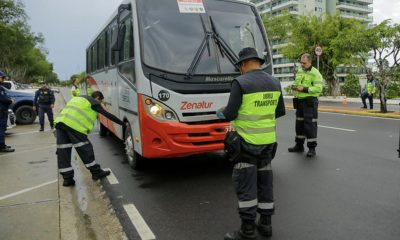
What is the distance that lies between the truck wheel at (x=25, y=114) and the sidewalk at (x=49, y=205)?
26.5ft

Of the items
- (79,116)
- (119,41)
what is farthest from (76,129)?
(119,41)

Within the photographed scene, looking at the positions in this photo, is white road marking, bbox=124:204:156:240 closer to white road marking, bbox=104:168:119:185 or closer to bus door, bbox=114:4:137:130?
white road marking, bbox=104:168:119:185

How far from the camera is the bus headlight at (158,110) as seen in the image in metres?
5.44

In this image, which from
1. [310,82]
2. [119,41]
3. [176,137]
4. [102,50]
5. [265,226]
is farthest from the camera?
[102,50]

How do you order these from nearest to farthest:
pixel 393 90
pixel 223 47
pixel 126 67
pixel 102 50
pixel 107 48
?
1. pixel 223 47
2. pixel 126 67
3. pixel 107 48
4. pixel 102 50
5. pixel 393 90

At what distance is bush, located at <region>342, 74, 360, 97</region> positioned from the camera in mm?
30902

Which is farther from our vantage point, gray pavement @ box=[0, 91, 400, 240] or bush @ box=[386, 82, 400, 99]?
bush @ box=[386, 82, 400, 99]

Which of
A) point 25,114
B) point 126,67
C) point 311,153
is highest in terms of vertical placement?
point 126,67

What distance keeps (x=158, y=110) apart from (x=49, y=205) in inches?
76.1

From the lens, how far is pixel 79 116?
5980 millimetres

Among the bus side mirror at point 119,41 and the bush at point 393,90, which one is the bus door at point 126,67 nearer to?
the bus side mirror at point 119,41

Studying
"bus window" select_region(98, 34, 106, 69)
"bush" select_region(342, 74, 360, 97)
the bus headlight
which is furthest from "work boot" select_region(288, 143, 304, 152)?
"bush" select_region(342, 74, 360, 97)

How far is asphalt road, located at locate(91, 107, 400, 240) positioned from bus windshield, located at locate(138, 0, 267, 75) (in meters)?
1.78

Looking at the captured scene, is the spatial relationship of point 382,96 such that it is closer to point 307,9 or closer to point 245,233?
point 245,233
